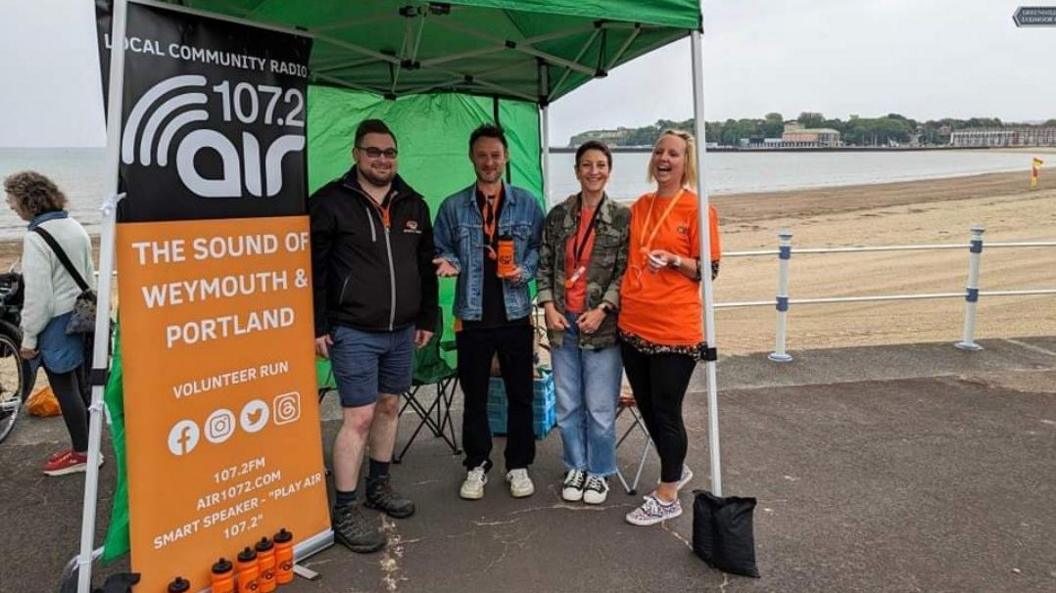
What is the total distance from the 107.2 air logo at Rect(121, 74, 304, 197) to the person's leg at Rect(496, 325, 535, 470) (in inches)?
53.4

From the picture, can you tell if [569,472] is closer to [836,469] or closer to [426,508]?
[426,508]

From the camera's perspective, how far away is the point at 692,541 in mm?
3123

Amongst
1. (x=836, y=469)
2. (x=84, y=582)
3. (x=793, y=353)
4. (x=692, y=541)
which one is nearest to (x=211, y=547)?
(x=84, y=582)

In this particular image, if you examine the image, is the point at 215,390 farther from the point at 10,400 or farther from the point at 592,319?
the point at 10,400

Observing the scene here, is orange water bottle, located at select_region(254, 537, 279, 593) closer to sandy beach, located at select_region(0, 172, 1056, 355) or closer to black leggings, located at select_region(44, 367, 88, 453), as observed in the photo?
black leggings, located at select_region(44, 367, 88, 453)

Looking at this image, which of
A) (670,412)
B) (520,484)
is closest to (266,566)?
(520,484)

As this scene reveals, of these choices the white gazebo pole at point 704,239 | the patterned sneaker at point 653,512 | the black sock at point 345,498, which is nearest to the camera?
the white gazebo pole at point 704,239

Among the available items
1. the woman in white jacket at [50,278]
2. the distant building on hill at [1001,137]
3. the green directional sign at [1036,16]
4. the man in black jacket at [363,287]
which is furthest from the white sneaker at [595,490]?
the distant building on hill at [1001,137]

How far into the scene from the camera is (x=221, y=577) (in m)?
2.66

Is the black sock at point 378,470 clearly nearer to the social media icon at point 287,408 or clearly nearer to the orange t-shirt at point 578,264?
the social media icon at point 287,408

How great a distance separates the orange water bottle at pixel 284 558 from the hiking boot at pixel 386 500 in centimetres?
66

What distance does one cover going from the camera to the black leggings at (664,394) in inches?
124

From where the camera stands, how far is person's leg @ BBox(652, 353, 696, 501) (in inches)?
124

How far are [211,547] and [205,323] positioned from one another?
89 centimetres
